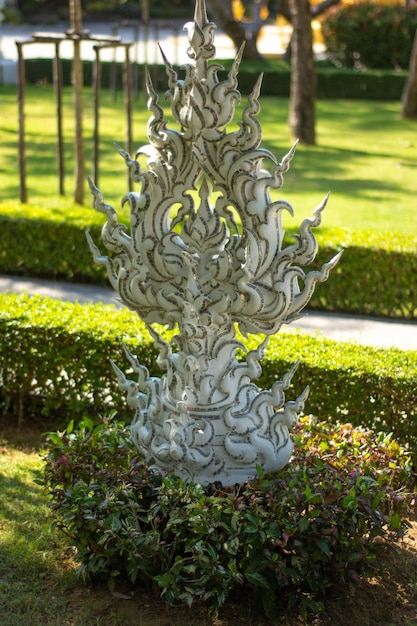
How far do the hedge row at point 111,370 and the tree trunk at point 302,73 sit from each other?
1063 cm

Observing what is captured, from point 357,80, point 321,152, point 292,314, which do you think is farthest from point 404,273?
point 357,80

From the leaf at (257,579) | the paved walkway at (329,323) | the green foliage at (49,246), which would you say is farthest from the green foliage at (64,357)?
the green foliage at (49,246)

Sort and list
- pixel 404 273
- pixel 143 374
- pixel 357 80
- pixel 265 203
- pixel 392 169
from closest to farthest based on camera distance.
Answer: pixel 265 203 < pixel 143 374 < pixel 404 273 < pixel 392 169 < pixel 357 80

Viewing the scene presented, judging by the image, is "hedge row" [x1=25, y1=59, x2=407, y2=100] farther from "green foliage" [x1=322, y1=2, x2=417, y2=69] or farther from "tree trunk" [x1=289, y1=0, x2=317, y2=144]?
"tree trunk" [x1=289, y1=0, x2=317, y2=144]

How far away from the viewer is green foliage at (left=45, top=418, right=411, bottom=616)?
14.4ft

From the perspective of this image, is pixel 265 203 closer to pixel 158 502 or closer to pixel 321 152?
pixel 158 502

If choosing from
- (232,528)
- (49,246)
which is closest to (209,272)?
(232,528)

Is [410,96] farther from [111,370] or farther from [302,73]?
[111,370]

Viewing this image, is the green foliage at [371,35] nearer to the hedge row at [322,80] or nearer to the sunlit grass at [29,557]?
the hedge row at [322,80]

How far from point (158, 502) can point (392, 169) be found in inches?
500

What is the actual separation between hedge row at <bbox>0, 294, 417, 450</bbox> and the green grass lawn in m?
3.84

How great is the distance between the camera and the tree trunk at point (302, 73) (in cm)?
1634

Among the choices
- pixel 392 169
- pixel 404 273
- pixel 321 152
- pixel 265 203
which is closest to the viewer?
pixel 265 203

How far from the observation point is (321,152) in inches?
692
